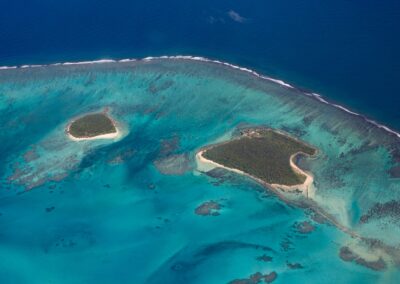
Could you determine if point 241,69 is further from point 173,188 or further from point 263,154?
point 173,188

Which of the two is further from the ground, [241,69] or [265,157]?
[241,69]

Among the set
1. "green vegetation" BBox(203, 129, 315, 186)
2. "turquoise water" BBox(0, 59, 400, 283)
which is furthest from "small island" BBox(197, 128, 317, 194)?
"turquoise water" BBox(0, 59, 400, 283)

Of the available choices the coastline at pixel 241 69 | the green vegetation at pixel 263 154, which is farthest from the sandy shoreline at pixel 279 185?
the coastline at pixel 241 69

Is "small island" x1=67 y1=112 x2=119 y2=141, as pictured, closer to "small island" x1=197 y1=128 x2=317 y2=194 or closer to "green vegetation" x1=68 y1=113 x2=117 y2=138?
"green vegetation" x1=68 y1=113 x2=117 y2=138

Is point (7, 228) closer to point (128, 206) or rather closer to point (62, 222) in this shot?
point (62, 222)

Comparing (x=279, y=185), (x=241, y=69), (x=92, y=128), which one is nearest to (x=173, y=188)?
(x=279, y=185)

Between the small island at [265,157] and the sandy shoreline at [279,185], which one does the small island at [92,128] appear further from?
the small island at [265,157]
